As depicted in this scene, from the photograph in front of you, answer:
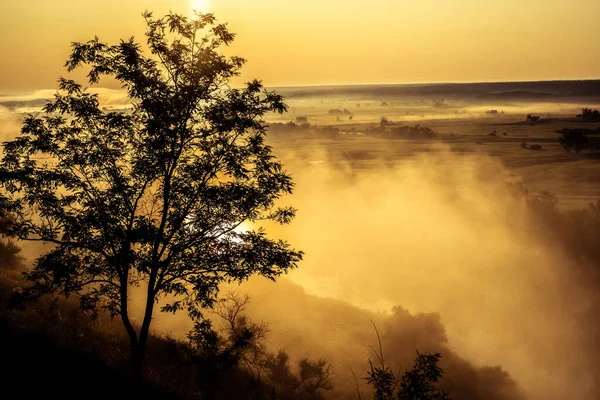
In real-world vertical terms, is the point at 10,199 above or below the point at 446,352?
below

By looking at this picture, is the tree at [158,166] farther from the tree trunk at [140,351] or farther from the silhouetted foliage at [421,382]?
the silhouetted foliage at [421,382]

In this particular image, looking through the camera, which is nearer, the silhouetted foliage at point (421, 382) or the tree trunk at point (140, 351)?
the silhouetted foliage at point (421, 382)


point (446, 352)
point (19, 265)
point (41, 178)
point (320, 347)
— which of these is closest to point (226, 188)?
point (41, 178)

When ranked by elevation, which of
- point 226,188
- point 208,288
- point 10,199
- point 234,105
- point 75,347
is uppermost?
point 234,105

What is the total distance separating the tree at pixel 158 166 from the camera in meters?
16.4

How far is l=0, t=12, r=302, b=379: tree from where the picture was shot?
1639 centimetres

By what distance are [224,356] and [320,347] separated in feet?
323

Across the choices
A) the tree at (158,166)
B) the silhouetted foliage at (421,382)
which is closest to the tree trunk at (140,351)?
the tree at (158,166)

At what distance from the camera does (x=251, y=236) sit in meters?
17.3

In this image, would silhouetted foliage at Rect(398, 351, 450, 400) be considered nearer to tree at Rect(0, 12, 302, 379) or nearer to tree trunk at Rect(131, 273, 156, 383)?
tree at Rect(0, 12, 302, 379)

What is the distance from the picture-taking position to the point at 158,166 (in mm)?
16922

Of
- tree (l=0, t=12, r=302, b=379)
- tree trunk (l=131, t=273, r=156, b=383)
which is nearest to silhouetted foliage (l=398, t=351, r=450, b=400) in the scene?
tree (l=0, t=12, r=302, b=379)

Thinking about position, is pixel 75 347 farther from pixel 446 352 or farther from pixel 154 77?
pixel 446 352

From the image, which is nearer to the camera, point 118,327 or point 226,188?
point 226,188
